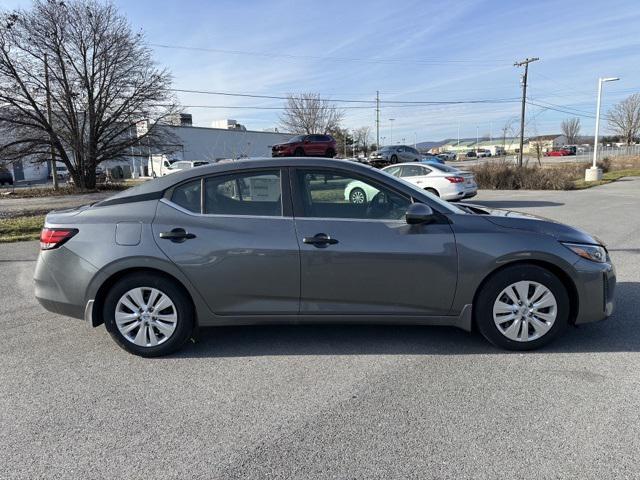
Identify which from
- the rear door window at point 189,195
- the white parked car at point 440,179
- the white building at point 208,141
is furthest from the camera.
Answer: the white building at point 208,141

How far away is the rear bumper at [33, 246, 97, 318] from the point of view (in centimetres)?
386

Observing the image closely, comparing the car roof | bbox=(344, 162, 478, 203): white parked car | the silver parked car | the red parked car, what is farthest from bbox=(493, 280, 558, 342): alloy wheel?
the red parked car

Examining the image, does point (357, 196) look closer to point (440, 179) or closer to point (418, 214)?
point (418, 214)

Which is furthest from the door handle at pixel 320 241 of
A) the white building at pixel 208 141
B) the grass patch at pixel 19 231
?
the white building at pixel 208 141

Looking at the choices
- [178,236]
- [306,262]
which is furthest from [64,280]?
[306,262]

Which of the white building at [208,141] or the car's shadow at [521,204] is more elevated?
the white building at [208,141]

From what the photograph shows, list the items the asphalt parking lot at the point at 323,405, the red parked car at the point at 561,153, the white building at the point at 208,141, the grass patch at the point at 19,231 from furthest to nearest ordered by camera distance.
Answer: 1. the red parked car at the point at 561,153
2. the white building at the point at 208,141
3. the grass patch at the point at 19,231
4. the asphalt parking lot at the point at 323,405

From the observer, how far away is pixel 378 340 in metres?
4.20

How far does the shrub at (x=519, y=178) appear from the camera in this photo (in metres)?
23.2

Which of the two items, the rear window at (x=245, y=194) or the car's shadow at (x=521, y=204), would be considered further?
the car's shadow at (x=521, y=204)

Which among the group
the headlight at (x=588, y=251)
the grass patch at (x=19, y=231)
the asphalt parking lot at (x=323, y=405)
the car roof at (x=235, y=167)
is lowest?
the asphalt parking lot at (x=323, y=405)

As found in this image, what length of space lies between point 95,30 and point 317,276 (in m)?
31.1

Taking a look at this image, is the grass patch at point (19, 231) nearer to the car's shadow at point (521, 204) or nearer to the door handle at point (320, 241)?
the door handle at point (320, 241)

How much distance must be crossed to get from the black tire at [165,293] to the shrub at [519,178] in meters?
23.2
